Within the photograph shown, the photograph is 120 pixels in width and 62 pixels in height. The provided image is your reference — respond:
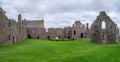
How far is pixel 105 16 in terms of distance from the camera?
73625 mm

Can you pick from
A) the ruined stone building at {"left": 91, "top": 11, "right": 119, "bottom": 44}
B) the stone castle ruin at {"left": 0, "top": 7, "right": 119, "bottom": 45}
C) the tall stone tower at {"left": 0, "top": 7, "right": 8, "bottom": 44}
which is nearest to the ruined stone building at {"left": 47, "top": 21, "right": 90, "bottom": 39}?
the stone castle ruin at {"left": 0, "top": 7, "right": 119, "bottom": 45}

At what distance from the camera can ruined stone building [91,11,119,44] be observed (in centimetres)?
7325

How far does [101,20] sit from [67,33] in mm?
31375

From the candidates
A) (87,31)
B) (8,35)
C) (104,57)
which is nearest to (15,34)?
(8,35)

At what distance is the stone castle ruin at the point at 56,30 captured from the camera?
177 feet

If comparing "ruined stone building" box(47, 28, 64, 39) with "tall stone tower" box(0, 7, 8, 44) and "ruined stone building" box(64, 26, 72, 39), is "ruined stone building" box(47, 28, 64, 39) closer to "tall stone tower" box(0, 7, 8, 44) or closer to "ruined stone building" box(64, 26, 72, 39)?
"ruined stone building" box(64, 26, 72, 39)

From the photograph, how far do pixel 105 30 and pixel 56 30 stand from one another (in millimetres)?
33357

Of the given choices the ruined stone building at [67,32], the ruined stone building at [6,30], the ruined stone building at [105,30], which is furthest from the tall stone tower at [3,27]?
the ruined stone building at [67,32]

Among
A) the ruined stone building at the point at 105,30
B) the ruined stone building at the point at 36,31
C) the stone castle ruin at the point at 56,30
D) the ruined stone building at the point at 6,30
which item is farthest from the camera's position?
the ruined stone building at the point at 36,31

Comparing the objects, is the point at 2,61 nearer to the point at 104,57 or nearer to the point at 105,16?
the point at 104,57

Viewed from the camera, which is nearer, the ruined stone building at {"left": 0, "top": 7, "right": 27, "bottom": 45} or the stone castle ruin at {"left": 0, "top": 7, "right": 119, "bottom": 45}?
the ruined stone building at {"left": 0, "top": 7, "right": 27, "bottom": 45}

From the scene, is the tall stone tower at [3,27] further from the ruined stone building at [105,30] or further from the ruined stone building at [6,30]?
the ruined stone building at [105,30]

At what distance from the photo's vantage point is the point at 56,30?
104000 mm

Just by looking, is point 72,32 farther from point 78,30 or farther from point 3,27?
point 3,27
